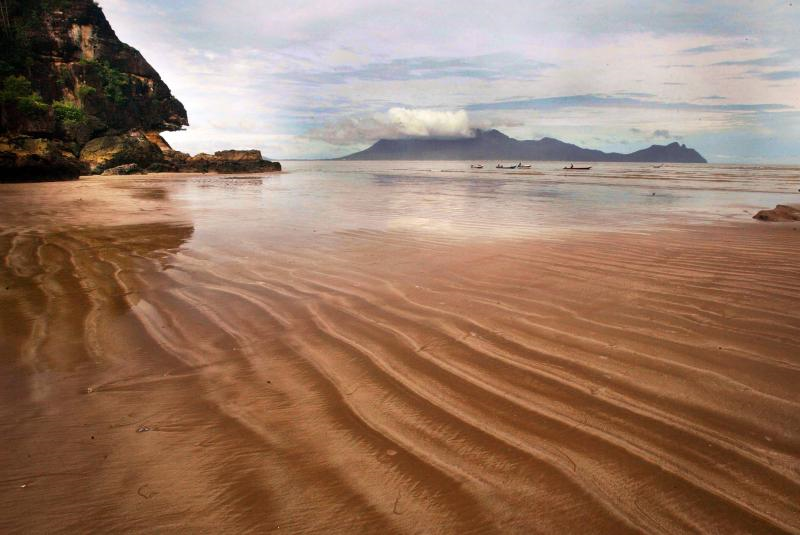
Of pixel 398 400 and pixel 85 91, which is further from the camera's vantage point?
pixel 85 91

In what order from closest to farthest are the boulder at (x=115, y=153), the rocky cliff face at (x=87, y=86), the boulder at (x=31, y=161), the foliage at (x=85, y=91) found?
the boulder at (x=31, y=161) < the boulder at (x=115, y=153) < the rocky cliff face at (x=87, y=86) < the foliage at (x=85, y=91)

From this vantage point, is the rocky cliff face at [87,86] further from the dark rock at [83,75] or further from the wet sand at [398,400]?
the wet sand at [398,400]

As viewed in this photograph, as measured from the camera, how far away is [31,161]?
69.9ft

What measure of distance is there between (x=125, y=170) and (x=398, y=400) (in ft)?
129

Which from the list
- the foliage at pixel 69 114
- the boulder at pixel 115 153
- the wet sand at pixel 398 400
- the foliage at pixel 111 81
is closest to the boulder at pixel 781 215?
the wet sand at pixel 398 400

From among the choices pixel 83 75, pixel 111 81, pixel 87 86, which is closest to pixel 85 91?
pixel 87 86

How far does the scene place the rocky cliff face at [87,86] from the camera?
35.1m

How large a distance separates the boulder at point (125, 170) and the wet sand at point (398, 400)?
33943 mm

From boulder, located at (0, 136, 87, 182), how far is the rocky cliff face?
260 inches

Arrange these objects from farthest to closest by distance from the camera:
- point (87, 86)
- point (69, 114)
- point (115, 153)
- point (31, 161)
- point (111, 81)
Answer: point (111, 81)
point (87, 86)
point (69, 114)
point (115, 153)
point (31, 161)

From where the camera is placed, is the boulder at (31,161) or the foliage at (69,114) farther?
the foliage at (69,114)

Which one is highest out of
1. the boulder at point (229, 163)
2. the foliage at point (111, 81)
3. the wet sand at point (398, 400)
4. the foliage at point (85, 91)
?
the foliage at point (111, 81)

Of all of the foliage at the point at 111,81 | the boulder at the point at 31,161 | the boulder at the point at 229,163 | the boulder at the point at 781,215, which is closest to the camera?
the boulder at the point at 781,215

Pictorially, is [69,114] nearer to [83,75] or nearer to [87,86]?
[87,86]
